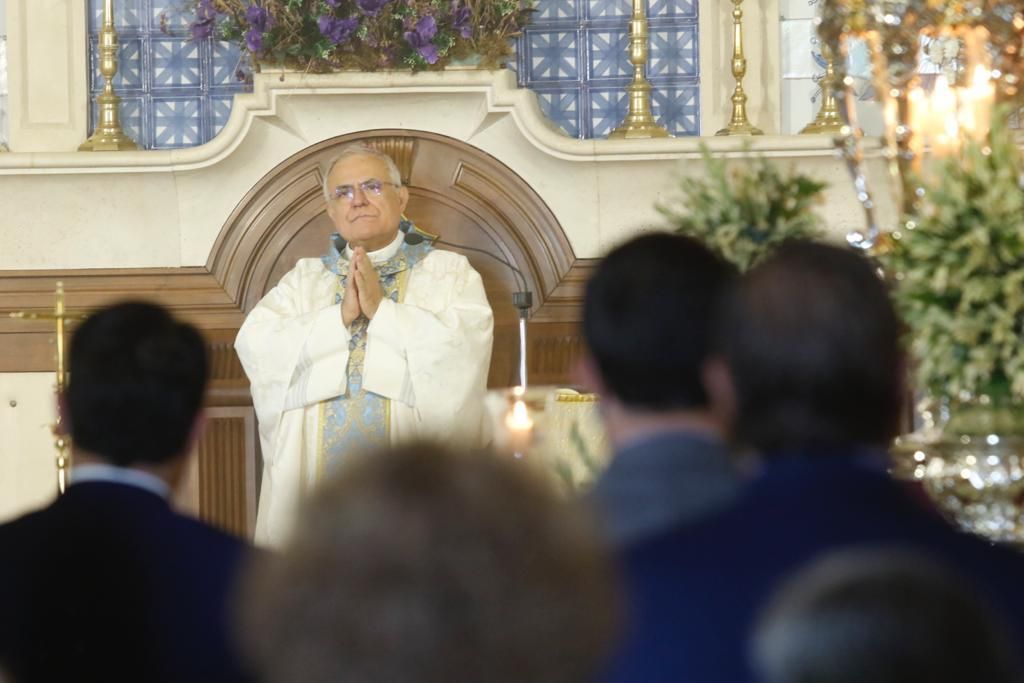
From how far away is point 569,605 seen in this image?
1.22 metres

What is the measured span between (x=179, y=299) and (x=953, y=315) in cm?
438

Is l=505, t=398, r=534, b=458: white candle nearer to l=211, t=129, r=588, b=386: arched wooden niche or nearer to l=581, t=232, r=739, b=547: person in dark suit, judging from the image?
l=581, t=232, r=739, b=547: person in dark suit

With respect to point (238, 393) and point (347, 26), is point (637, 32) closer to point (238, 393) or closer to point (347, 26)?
point (347, 26)

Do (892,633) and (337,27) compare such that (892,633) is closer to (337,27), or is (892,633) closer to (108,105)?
(337,27)

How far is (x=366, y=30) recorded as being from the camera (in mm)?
6945

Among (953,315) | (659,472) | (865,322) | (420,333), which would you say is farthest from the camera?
(420,333)

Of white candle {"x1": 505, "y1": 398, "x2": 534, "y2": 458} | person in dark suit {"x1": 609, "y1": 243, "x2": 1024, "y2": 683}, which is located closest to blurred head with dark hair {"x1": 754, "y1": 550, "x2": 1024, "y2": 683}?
person in dark suit {"x1": 609, "y1": 243, "x2": 1024, "y2": 683}

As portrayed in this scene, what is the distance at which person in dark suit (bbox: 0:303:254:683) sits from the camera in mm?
2258

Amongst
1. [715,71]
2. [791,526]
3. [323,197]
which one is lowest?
[791,526]

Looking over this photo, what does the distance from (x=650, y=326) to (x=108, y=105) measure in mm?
5345

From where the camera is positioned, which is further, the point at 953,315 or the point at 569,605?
the point at 953,315

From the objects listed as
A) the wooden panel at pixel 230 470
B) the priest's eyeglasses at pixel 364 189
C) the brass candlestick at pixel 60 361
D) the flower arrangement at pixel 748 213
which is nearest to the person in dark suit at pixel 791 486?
the flower arrangement at pixel 748 213

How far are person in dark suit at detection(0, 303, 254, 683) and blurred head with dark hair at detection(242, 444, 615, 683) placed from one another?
1100 mm

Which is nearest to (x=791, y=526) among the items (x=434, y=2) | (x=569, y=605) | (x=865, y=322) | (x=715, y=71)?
Answer: (x=865, y=322)
